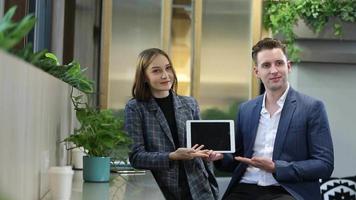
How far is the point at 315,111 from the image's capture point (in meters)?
2.12

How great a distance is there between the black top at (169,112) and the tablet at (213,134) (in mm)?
183

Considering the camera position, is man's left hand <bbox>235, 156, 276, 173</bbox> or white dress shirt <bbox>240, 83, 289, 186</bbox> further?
white dress shirt <bbox>240, 83, 289, 186</bbox>

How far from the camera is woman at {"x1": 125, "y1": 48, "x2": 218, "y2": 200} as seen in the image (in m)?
2.28

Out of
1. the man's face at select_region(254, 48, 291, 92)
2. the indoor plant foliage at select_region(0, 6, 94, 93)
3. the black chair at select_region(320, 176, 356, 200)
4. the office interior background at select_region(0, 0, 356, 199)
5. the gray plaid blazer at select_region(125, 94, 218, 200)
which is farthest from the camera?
the office interior background at select_region(0, 0, 356, 199)

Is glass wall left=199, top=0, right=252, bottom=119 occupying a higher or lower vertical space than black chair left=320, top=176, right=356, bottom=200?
higher

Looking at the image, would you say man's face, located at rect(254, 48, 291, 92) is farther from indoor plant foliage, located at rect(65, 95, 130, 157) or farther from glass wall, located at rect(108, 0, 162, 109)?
glass wall, located at rect(108, 0, 162, 109)

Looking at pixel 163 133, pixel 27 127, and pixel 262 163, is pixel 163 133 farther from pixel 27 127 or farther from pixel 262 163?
pixel 27 127

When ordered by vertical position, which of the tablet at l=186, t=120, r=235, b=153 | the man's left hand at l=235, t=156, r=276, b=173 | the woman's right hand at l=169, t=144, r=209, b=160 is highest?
the tablet at l=186, t=120, r=235, b=153

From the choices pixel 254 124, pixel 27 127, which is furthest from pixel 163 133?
pixel 27 127

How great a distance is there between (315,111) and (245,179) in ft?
1.30

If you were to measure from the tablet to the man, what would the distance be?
5 cm

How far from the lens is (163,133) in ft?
7.65

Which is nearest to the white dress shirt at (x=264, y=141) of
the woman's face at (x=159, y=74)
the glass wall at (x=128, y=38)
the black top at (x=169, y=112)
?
the black top at (x=169, y=112)

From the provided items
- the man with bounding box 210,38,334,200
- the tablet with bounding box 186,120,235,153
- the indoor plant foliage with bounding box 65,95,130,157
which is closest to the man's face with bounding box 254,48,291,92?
the man with bounding box 210,38,334,200
